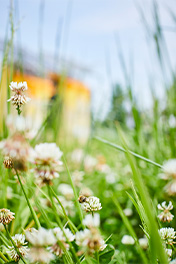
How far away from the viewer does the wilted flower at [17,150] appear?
340 millimetres

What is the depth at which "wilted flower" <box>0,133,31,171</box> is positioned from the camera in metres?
0.34

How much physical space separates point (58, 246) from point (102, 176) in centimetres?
112

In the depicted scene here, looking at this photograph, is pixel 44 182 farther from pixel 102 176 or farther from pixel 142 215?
pixel 102 176

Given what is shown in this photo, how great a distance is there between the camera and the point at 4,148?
344mm

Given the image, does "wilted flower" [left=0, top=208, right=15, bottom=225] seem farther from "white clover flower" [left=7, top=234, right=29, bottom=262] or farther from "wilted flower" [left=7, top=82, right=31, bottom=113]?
"wilted flower" [left=7, top=82, right=31, bottom=113]

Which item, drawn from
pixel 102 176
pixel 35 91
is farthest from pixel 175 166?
pixel 35 91

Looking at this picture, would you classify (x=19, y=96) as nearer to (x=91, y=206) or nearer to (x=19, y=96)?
(x=19, y=96)

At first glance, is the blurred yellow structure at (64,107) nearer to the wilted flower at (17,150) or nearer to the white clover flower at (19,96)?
the white clover flower at (19,96)

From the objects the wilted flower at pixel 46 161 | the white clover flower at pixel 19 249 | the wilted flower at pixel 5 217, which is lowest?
the white clover flower at pixel 19 249

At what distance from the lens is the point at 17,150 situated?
1.13 feet

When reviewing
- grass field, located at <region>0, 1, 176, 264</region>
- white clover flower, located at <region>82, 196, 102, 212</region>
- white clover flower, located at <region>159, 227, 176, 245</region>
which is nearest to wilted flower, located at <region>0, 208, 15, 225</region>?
grass field, located at <region>0, 1, 176, 264</region>

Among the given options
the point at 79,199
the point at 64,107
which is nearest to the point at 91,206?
the point at 79,199

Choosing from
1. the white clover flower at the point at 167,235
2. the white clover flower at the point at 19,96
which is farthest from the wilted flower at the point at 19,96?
the white clover flower at the point at 167,235

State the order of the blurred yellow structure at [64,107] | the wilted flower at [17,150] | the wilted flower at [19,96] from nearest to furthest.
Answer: the wilted flower at [17,150] → the wilted flower at [19,96] → the blurred yellow structure at [64,107]
